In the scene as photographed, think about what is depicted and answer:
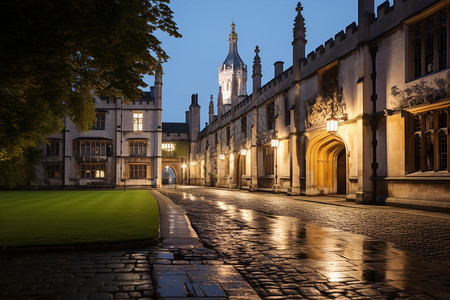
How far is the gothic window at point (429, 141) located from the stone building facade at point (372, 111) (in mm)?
33

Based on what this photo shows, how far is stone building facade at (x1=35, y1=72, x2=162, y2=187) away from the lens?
40.8 m

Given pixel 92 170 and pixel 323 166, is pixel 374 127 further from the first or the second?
pixel 92 170

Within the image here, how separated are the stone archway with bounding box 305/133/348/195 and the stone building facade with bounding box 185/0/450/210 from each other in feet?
0.20

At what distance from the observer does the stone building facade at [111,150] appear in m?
40.8

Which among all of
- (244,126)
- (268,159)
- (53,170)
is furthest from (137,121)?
(268,159)

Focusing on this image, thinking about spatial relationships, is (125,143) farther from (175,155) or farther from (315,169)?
(315,169)

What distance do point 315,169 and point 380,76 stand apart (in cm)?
762

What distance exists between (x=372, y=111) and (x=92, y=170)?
108 ft

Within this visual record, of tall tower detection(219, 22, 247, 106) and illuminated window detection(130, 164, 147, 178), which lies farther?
tall tower detection(219, 22, 247, 106)

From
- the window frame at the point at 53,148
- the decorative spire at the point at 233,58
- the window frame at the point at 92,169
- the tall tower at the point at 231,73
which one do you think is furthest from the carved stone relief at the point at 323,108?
the decorative spire at the point at 233,58

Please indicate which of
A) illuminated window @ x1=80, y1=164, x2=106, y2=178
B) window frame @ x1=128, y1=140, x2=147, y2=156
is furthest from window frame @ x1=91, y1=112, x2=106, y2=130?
illuminated window @ x1=80, y1=164, x2=106, y2=178

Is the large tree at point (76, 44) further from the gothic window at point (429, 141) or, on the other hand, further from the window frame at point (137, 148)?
the window frame at point (137, 148)

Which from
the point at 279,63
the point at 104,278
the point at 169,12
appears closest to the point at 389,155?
the point at 169,12

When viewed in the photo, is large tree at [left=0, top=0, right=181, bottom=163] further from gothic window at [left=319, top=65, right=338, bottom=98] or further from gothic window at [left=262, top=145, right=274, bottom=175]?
gothic window at [left=262, top=145, right=274, bottom=175]
